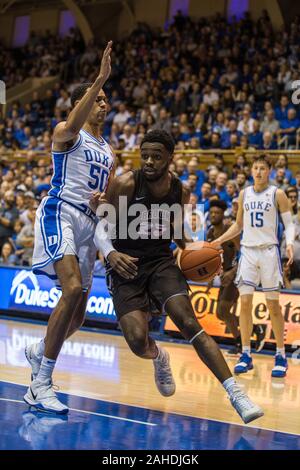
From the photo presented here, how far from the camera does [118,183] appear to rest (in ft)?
18.3

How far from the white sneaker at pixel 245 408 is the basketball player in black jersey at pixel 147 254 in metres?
0.49

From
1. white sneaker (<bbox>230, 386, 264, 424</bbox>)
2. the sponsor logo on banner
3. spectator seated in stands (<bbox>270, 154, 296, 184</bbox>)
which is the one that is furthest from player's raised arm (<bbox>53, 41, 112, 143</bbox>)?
spectator seated in stands (<bbox>270, 154, 296, 184</bbox>)

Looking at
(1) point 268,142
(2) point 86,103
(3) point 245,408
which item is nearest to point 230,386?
(3) point 245,408

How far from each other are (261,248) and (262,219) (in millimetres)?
307

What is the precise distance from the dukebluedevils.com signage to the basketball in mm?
5597

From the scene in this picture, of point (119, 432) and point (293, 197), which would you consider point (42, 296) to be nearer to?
point (293, 197)

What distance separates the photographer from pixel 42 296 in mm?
12039

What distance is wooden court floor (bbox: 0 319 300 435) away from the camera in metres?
5.91

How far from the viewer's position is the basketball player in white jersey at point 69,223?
5387 millimetres

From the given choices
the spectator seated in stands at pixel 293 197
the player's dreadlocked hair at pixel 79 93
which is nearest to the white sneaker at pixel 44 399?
the player's dreadlocked hair at pixel 79 93

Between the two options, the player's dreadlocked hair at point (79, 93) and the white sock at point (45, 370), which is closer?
the white sock at point (45, 370)

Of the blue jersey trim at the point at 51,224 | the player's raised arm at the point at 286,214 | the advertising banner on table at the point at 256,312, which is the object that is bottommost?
the advertising banner on table at the point at 256,312

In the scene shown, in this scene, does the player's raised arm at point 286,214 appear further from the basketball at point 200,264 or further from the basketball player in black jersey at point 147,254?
the basketball player in black jersey at point 147,254
